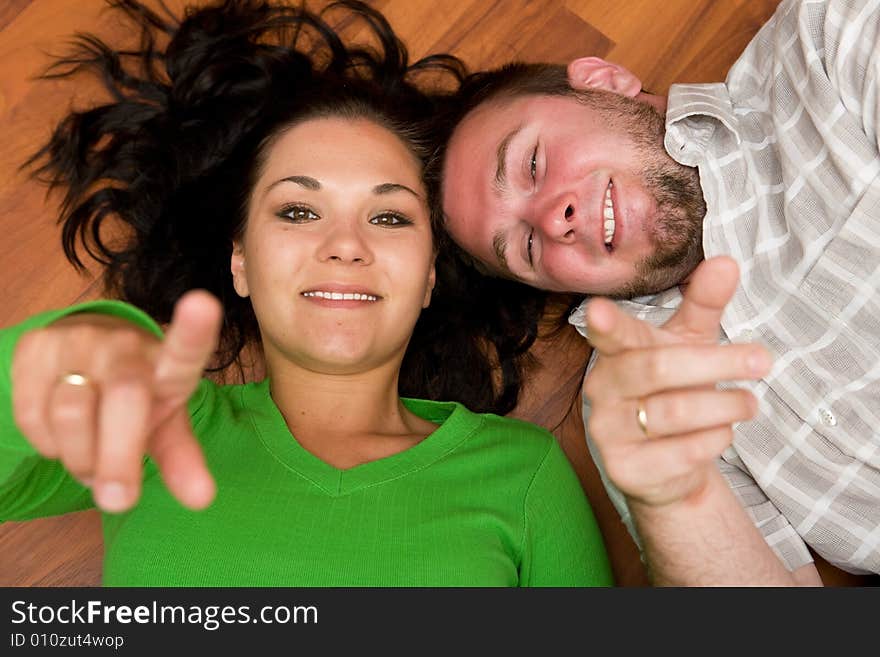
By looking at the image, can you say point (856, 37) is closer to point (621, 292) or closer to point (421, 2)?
point (621, 292)

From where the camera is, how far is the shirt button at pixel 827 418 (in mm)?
1621

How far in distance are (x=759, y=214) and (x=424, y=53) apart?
90 cm

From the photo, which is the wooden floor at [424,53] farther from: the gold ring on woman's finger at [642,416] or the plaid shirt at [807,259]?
the gold ring on woman's finger at [642,416]

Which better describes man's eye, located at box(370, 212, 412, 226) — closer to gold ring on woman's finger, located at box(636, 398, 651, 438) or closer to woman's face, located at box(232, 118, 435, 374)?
woman's face, located at box(232, 118, 435, 374)

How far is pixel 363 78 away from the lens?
2000 millimetres

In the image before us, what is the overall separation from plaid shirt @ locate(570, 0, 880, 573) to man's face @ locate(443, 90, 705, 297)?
70 millimetres

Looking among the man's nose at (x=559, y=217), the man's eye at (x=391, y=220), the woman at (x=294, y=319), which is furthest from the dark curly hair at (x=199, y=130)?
the man's nose at (x=559, y=217)

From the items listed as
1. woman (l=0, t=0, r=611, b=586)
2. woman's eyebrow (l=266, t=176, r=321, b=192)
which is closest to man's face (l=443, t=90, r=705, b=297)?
woman (l=0, t=0, r=611, b=586)

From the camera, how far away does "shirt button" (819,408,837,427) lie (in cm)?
162
